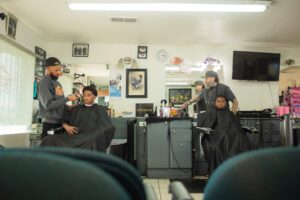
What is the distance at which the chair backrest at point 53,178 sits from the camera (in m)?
0.56

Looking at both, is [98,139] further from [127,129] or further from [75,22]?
[75,22]

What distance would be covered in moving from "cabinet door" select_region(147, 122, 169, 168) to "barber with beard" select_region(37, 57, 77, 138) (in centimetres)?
145

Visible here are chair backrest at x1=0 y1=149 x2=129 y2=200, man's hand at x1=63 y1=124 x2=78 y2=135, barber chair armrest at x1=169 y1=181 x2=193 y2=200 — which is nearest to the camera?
chair backrest at x1=0 y1=149 x2=129 y2=200

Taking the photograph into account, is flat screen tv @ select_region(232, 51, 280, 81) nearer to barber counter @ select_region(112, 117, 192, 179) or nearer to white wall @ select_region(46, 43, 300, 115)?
white wall @ select_region(46, 43, 300, 115)

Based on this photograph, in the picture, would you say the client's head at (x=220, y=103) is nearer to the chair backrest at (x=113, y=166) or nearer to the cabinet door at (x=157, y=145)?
the cabinet door at (x=157, y=145)

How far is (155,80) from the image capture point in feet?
17.9

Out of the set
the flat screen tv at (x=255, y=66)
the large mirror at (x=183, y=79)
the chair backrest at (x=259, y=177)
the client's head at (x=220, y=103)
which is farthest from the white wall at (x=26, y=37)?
the chair backrest at (x=259, y=177)

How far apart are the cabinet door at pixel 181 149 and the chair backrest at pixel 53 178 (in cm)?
378

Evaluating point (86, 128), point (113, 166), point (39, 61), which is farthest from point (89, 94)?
point (113, 166)

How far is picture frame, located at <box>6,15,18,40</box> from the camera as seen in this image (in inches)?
156

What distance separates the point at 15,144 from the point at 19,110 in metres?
0.51

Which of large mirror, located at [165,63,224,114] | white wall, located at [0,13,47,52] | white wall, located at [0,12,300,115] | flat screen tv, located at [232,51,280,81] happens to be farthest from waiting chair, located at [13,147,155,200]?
flat screen tv, located at [232,51,280,81]

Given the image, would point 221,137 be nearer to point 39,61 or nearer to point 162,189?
point 162,189

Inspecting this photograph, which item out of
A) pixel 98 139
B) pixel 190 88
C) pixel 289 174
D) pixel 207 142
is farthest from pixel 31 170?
pixel 190 88
